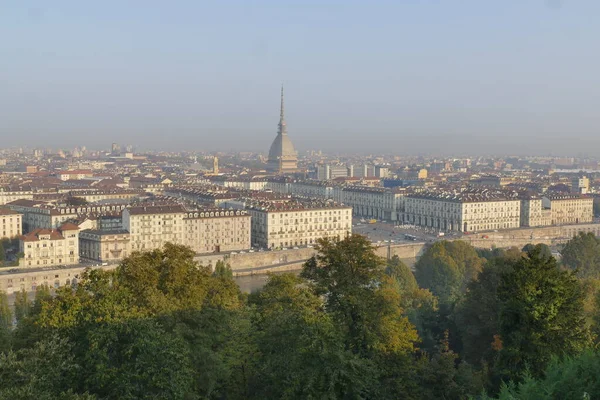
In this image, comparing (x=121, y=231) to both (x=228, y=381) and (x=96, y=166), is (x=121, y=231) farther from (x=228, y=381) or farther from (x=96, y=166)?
(x=96, y=166)

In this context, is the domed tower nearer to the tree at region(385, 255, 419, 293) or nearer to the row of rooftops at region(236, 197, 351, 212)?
Result: the row of rooftops at region(236, 197, 351, 212)

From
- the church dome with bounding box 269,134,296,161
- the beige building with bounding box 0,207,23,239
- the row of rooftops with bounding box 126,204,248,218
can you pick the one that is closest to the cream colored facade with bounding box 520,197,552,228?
the row of rooftops with bounding box 126,204,248,218

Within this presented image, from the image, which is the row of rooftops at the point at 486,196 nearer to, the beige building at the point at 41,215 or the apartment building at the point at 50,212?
the apartment building at the point at 50,212

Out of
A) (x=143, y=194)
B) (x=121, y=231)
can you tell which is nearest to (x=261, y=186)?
(x=143, y=194)

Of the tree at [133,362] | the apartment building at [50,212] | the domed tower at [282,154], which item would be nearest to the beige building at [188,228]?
the apartment building at [50,212]

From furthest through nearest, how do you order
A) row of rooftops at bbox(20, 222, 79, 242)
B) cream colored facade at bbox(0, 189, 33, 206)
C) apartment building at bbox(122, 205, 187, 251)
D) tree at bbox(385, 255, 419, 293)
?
cream colored facade at bbox(0, 189, 33, 206) < apartment building at bbox(122, 205, 187, 251) < row of rooftops at bbox(20, 222, 79, 242) < tree at bbox(385, 255, 419, 293)

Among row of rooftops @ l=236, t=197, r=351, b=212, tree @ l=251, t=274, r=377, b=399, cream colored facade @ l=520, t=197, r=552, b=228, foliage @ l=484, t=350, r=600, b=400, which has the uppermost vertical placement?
foliage @ l=484, t=350, r=600, b=400

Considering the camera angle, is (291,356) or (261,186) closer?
(291,356)

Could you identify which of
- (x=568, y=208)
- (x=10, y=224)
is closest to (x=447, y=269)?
(x=10, y=224)
